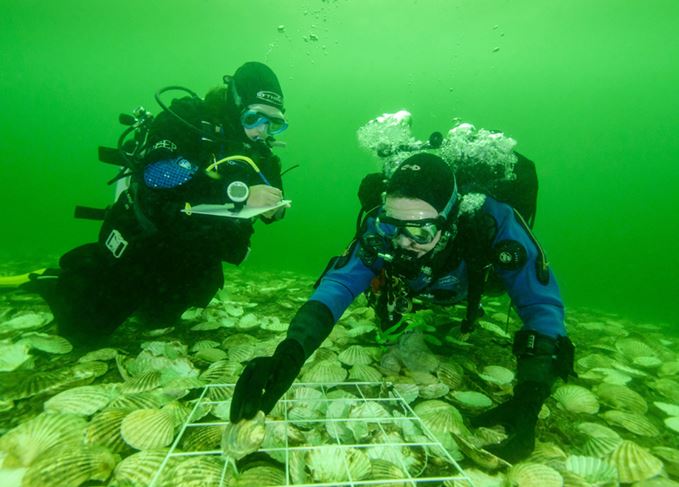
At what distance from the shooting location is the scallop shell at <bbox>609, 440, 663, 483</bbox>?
1887mm

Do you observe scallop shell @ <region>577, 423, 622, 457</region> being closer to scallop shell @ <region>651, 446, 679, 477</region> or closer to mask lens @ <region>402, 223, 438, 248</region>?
scallop shell @ <region>651, 446, 679, 477</region>

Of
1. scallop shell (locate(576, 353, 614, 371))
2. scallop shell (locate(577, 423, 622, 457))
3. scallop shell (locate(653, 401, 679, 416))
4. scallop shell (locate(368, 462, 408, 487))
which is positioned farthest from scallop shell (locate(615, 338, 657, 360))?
scallop shell (locate(368, 462, 408, 487))

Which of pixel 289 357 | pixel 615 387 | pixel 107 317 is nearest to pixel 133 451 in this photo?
pixel 289 357

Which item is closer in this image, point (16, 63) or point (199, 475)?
point (199, 475)

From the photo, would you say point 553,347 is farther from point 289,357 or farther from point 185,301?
point 185,301

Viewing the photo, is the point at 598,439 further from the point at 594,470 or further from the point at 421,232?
the point at 421,232

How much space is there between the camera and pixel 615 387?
118 inches

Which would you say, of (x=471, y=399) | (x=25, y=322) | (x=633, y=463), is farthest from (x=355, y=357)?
(x=25, y=322)

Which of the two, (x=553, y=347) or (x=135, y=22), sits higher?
(x=135, y=22)

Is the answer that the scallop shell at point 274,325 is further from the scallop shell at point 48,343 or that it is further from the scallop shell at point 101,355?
the scallop shell at point 48,343

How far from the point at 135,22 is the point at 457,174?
27648mm

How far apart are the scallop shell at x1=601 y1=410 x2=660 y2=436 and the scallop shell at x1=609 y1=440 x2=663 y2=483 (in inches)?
25.7

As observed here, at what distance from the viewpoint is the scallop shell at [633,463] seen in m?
1.89

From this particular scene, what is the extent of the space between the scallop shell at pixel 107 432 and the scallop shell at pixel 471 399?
7.87ft
